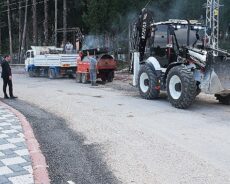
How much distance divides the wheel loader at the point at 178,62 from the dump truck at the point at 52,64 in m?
9.82

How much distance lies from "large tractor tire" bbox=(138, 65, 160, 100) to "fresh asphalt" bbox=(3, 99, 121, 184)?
13.9 ft

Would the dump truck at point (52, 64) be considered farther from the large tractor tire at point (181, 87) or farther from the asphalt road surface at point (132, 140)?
the large tractor tire at point (181, 87)

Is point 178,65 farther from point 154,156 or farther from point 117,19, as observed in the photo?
point 117,19

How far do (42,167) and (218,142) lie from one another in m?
3.74

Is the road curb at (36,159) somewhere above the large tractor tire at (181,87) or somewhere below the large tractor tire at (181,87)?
below

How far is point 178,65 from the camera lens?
1357cm

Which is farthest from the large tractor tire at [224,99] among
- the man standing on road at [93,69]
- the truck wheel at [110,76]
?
the truck wheel at [110,76]

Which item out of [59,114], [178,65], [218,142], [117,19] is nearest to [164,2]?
[117,19]

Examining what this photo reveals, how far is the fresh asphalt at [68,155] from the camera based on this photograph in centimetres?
666

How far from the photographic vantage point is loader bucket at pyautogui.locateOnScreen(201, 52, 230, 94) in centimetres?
1268

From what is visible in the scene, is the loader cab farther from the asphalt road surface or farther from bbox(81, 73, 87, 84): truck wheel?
bbox(81, 73, 87, 84): truck wheel

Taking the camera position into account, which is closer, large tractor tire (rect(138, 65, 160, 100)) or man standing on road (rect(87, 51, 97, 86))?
large tractor tire (rect(138, 65, 160, 100))

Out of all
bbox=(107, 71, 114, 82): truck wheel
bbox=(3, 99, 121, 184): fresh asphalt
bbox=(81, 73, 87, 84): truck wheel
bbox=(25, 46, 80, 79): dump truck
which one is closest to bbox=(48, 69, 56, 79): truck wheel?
bbox=(25, 46, 80, 79): dump truck

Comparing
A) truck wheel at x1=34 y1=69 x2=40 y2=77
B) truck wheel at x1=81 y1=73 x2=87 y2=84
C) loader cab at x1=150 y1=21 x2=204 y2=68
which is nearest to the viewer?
loader cab at x1=150 y1=21 x2=204 y2=68
